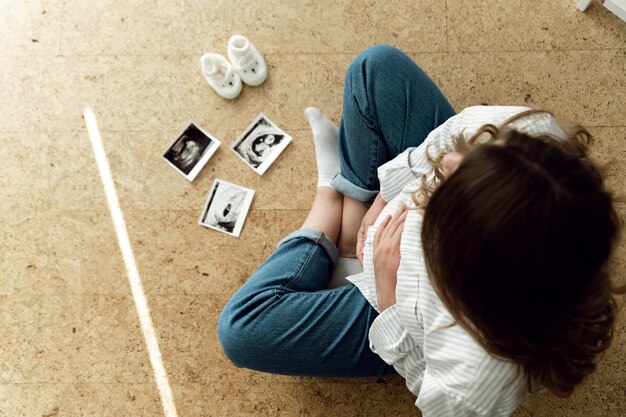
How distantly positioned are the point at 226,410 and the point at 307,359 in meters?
0.36

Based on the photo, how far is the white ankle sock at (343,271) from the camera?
1137 mm

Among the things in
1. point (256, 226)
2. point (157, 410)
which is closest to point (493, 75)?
point (256, 226)

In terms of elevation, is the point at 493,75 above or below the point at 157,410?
above

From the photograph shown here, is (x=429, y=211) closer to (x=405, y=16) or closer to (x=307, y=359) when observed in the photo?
(x=307, y=359)

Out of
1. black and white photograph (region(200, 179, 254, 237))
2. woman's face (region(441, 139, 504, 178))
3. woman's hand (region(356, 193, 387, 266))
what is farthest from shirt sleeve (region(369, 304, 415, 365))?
black and white photograph (region(200, 179, 254, 237))

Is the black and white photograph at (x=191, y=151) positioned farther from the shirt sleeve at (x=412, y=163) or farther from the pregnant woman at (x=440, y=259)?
the shirt sleeve at (x=412, y=163)

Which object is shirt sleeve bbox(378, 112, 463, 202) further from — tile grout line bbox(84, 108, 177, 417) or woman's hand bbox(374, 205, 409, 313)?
tile grout line bbox(84, 108, 177, 417)

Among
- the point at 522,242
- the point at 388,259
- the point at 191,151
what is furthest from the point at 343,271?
the point at 522,242

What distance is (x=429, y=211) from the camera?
616 mm

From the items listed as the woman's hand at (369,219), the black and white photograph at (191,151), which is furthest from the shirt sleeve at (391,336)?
the black and white photograph at (191,151)

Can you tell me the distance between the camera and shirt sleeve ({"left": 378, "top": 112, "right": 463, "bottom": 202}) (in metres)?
0.87

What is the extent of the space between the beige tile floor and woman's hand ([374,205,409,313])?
0.43 metres

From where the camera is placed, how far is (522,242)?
54 cm

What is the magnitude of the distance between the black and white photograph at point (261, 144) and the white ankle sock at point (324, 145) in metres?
0.09
